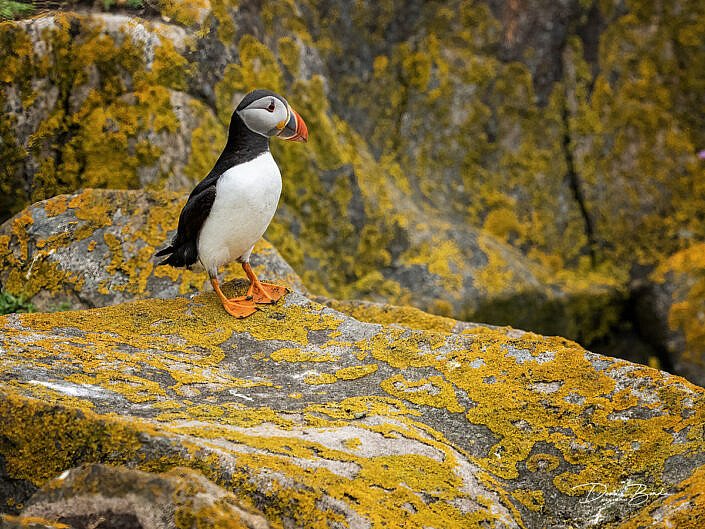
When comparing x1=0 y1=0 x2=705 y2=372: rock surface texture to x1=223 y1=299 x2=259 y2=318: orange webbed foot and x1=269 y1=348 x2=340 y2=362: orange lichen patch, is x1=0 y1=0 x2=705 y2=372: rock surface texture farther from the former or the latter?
x1=269 y1=348 x2=340 y2=362: orange lichen patch

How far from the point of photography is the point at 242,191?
5.30 meters

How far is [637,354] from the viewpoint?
10742 mm

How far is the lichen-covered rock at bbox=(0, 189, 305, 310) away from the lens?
6738 millimetres

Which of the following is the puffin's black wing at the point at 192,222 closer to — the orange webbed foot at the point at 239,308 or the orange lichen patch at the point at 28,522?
the orange webbed foot at the point at 239,308

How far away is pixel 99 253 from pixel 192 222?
197 cm

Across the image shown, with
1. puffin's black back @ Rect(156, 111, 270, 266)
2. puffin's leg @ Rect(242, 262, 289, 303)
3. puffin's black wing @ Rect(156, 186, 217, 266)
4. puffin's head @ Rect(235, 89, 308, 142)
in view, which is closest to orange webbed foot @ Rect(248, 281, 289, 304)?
puffin's leg @ Rect(242, 262, 289, 303)

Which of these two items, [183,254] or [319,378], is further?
[183,254]

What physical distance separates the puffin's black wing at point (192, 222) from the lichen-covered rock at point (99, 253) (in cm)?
81

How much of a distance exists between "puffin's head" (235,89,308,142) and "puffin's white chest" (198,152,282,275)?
0.23 meters

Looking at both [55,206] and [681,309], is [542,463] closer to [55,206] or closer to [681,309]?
[55,206]

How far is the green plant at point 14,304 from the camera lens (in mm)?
6922

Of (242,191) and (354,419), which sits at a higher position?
(242,191)

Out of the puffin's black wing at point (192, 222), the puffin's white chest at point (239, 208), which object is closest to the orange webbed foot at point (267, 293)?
the puffin's white chest at point (239, 208)

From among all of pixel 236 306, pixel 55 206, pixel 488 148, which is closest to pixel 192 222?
pixel 236 306
